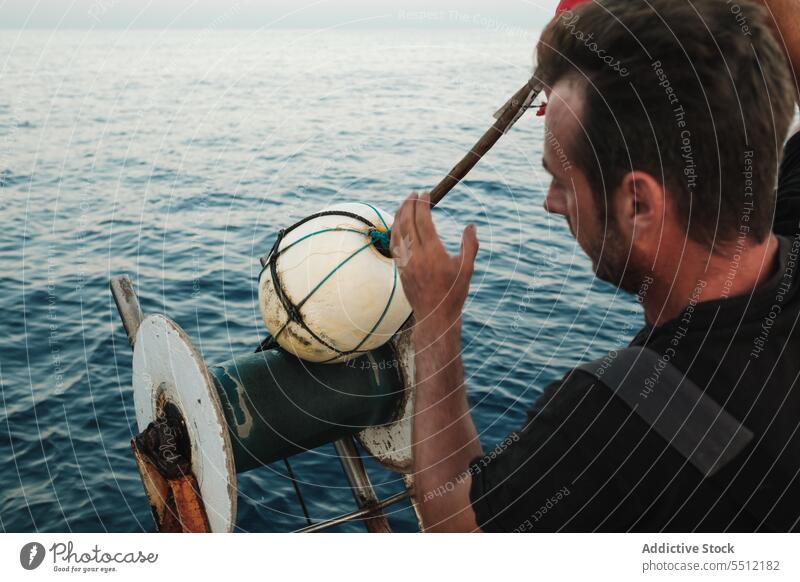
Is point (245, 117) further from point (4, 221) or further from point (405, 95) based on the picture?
point (4, 221)

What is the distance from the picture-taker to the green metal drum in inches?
129

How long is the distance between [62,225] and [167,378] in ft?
40.3

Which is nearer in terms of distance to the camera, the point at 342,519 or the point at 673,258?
the point at 673,258

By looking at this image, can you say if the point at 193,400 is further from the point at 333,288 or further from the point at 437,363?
the point at 437,363

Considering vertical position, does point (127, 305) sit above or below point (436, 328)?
below

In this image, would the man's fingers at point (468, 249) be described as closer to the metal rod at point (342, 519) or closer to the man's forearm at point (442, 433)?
the man's forearm at point (442, 433)

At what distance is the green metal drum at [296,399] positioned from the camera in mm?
3266

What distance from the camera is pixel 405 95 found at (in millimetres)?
23641

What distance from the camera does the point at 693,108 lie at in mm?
Answer: 1630

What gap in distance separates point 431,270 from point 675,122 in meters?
0.78

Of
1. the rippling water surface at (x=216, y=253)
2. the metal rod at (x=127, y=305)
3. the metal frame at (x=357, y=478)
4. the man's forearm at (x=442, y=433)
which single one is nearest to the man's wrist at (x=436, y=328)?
the man's forearm at (x=442, y=433)

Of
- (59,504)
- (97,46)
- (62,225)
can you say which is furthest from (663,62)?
(97,46)

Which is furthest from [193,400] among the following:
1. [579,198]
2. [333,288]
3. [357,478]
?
[579,198]

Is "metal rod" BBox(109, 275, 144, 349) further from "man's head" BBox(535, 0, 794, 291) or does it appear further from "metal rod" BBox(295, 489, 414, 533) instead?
"man's head" BBox(535, 0, 794, 291)
